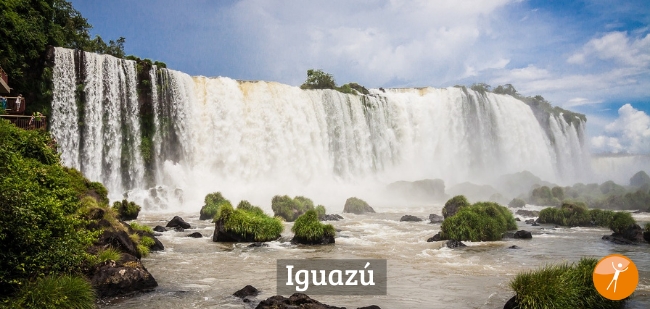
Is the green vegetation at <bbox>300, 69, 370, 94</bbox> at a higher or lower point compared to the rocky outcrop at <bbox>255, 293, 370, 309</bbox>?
higher

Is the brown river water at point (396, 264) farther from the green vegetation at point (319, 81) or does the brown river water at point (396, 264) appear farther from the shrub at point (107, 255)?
the green vegetation at point (319, 81)

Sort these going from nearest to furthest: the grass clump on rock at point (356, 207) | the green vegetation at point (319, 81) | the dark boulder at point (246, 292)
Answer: the dark boulder at point (246, 292)
the grass clump on rock at point (356, 207)
the green vegetation at point (319, 81)

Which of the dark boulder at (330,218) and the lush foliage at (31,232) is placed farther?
the dark boulder at (330,218)

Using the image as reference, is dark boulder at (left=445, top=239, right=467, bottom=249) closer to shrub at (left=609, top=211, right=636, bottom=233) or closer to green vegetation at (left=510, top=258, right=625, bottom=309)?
shrub at (left=609, top=211, right=636, bottom=233)

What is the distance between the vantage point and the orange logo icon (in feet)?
33.1

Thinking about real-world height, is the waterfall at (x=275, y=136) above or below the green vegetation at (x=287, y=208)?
above

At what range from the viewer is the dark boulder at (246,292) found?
1118cm

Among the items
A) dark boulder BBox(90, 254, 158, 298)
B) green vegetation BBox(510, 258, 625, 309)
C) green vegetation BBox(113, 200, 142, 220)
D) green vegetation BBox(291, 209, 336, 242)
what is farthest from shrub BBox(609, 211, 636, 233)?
green vegetation BBox(113, 200, 142, 220)

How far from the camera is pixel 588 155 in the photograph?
86.7m

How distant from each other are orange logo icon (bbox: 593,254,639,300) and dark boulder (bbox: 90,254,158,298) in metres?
10.7

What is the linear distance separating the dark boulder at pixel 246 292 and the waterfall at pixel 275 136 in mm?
26073

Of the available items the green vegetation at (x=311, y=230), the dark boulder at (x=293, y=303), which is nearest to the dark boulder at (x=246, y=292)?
the dark boulder at (x=293, y=303)

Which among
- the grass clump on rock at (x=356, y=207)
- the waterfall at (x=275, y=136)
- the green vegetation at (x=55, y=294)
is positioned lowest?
the green vegetation at (x=55, y=294)

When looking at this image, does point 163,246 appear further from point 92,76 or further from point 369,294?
point 92,76
